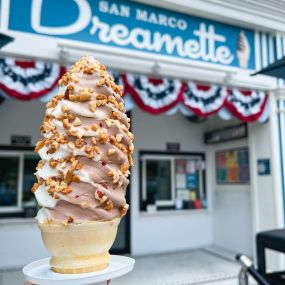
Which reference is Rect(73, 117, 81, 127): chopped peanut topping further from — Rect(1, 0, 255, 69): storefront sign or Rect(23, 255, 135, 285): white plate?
Rect(1, 0, 255, 69): storefront sign

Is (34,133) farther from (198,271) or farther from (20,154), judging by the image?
(198,271)

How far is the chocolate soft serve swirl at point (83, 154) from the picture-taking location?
4.32ft

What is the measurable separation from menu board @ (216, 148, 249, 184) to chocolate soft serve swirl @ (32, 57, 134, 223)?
16.9ft

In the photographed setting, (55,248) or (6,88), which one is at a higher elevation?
(6,88)

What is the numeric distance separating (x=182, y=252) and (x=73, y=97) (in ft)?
19.0

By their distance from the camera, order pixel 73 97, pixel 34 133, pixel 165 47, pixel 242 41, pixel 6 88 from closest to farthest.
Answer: pixel 73 97 < pixel 6 88 < pixel 165 47 < pixel 242 41 < pixel 34 133

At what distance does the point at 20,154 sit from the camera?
5.54m

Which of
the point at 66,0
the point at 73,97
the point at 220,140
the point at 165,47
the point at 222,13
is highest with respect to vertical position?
the point at 222,13

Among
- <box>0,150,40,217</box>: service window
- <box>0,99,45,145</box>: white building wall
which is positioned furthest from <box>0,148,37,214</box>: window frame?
<box>0,99,45,145</box>: white building wall

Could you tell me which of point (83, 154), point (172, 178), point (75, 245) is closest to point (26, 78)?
point (83, 154)

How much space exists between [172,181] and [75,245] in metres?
5.57

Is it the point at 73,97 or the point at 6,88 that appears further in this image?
the point at 6,88

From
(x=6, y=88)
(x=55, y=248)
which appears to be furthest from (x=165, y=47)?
(x=55, y=248)

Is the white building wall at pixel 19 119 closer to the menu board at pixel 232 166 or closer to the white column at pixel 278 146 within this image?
the menu board at pixel 232 166
